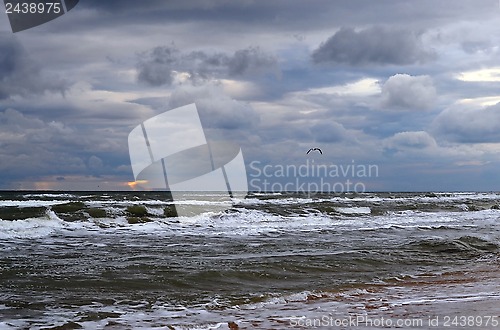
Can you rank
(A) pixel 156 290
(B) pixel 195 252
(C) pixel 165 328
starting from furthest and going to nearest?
(B) pixel 195 252 → (A) pixel 156 290 → (C) pixel 165 328

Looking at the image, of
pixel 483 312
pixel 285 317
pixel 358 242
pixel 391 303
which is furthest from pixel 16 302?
pixel 358 242

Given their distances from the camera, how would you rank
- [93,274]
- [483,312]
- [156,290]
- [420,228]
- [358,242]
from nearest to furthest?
[483,312] < [156,290] < [93,274] < [358,242] < [420,228]

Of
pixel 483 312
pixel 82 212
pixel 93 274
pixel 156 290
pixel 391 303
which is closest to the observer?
pixel 483 312

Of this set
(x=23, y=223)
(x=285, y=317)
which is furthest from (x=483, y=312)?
(x=23, y=223)

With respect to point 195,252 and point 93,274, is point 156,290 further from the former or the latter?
point 195,252

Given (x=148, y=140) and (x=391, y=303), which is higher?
(x=148, y=140)

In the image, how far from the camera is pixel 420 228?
19.7 m

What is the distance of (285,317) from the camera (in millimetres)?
6227

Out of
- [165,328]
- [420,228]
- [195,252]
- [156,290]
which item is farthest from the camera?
[420,228]

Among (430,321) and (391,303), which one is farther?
(391,303)

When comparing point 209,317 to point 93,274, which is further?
point 93,274

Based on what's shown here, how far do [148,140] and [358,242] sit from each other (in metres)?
8.12

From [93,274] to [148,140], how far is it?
259 cm

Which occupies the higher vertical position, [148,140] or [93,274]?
[148,140]
